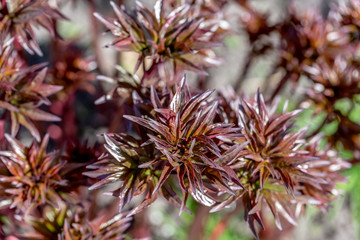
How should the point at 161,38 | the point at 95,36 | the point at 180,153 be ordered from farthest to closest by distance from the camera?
the point at 95,36 < the point at 161,38 < the point at 180,153

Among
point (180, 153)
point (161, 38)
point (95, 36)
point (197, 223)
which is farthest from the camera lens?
point (95, 36)

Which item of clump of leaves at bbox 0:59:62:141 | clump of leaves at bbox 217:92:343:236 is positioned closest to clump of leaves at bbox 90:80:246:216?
clump of leaves at bbox 217:92:343:236

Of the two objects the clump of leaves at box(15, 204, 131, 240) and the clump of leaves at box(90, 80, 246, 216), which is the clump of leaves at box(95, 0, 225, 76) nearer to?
the clump of leaves at box(90, 80, 246, 216)

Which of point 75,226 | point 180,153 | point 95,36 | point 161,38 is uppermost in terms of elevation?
point 161,38

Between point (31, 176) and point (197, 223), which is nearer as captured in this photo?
point (31, 176)

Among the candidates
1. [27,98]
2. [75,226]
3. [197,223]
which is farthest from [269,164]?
[197,223]

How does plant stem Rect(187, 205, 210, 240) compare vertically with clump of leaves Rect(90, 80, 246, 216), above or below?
below

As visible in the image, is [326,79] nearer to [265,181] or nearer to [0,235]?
[265,181]

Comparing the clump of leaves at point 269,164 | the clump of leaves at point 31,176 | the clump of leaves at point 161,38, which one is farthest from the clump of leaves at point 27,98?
the clump of leaves at point 269,164

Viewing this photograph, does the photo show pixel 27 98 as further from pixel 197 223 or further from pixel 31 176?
pixel 197 223

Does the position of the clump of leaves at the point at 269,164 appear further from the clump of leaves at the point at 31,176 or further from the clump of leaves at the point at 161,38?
the clump of leaves at the point at 31,176

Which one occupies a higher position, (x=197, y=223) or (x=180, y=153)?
(x=180, y=153)
